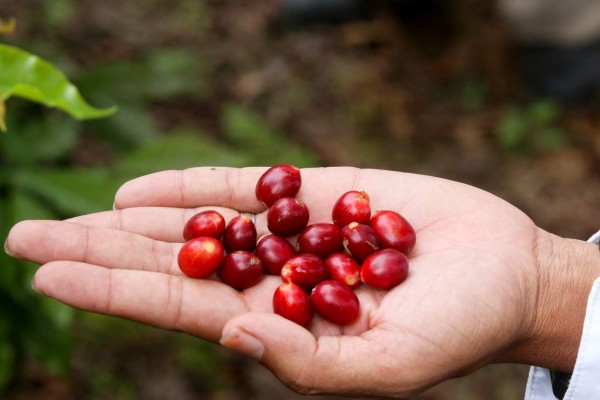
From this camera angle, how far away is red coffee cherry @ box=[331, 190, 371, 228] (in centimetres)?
295

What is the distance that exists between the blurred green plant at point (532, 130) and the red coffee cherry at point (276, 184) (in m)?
3.42

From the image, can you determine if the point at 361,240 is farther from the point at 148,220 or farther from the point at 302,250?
the point at 148,220

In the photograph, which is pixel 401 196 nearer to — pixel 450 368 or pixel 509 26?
pixel 450 368

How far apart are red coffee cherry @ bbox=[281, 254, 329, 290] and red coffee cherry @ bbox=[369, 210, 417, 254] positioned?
289 mm

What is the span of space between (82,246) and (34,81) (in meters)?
0.65

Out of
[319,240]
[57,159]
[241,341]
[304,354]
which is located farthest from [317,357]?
[57,159]

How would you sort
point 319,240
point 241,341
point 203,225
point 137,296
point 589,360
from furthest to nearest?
point 319,240, point 203,225, point 589,360, point 137,296, point 241,341

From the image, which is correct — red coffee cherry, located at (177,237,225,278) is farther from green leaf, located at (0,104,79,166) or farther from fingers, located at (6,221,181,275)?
green leaf, located at (0,104,79,166)

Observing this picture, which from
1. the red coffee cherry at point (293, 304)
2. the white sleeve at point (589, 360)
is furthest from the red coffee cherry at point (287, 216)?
the white sleeve at point (589, 360)

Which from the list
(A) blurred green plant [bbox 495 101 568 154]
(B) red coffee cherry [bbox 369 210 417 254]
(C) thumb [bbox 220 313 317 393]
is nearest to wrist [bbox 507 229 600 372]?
(B) red coffee cherry [bbox 369 210 417 254]

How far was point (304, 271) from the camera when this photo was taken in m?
2.78

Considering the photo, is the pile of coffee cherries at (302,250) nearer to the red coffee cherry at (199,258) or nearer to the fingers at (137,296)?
the red coffee cherry at (199,258)

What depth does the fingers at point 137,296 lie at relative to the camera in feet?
7.69

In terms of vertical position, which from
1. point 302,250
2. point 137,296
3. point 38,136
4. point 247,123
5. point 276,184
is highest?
point 247,123
